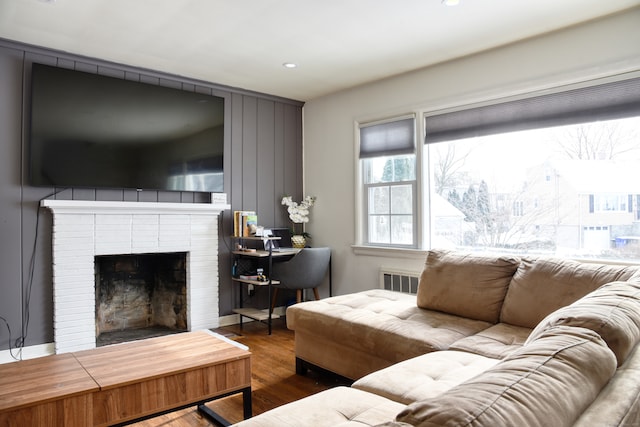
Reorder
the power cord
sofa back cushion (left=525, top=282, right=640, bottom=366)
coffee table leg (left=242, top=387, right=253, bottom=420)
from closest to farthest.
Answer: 1. sofa back cushion (left=525, top=282, right=640, bottom=366)
2. coffee table leg (left=242, top=387, right=253, bottom=420)
3. the power cord

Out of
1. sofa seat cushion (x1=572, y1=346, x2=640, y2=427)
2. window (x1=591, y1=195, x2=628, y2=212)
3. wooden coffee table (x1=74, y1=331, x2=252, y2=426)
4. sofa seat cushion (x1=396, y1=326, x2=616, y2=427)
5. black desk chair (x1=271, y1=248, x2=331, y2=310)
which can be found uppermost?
window (x1=591, y1=195, x2=628, y2=212)

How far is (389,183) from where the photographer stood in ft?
14.2

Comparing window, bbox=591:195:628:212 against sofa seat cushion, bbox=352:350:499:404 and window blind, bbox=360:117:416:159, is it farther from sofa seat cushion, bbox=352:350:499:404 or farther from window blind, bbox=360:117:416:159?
sofa seat cushion, bbox=352:350:499:404

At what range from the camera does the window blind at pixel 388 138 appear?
13.4ft

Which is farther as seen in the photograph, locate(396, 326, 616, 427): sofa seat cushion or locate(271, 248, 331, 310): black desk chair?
locate(271, 248, 331, 310): black desk chair

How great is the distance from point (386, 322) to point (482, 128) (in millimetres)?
1932

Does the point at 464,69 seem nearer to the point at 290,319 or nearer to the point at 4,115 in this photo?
the point at 290,319

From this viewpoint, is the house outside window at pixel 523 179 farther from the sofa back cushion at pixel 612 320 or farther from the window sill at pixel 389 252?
the sofa back cushion at pixel 612 320

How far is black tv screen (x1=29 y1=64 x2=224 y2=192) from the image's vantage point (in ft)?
11.3

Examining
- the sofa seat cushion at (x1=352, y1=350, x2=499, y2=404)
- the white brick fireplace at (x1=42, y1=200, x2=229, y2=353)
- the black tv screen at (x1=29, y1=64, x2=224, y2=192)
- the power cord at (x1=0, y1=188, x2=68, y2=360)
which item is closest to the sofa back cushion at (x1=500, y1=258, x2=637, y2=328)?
the sofa seat cushion at (x1=352, y1=350, x2=499, y2=404)

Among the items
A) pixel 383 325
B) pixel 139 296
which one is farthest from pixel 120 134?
pixel 383 325

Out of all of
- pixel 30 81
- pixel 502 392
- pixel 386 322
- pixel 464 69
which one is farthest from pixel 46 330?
pixel 464 69

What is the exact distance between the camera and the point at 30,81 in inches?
135

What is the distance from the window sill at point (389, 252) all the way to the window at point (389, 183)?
10 centimetres
